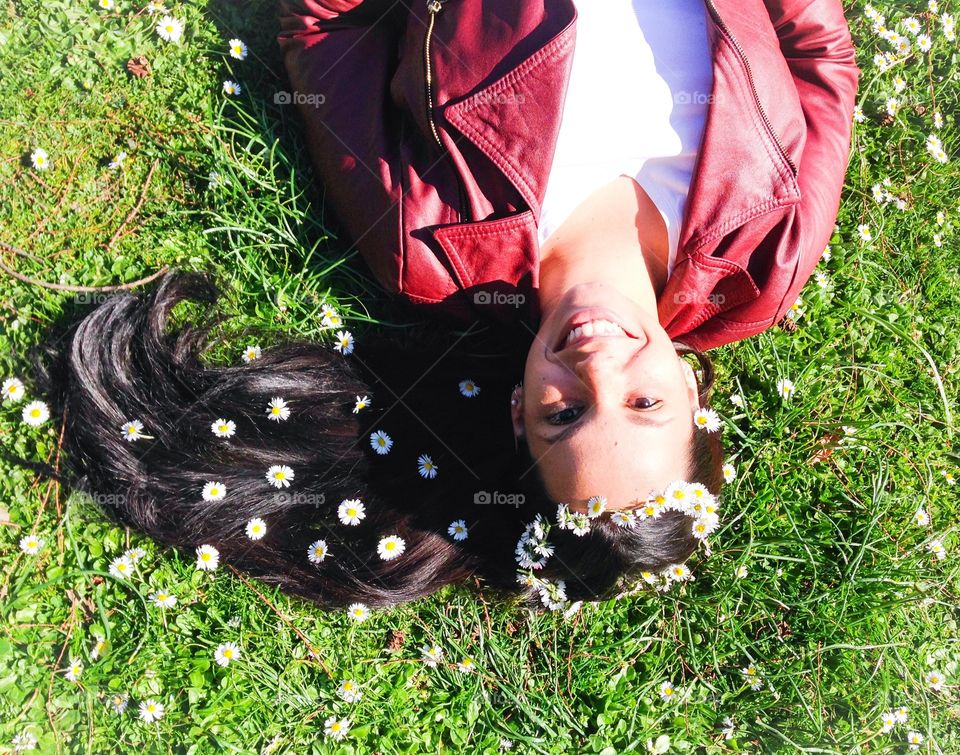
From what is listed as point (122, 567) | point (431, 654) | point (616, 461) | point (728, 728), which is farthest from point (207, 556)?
point (728, 728)

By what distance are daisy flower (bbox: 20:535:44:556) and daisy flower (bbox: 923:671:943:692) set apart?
4.63 metres

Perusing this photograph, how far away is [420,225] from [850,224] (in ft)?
9.37

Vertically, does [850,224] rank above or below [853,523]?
above

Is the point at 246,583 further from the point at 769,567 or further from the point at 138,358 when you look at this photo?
the point at 769,567

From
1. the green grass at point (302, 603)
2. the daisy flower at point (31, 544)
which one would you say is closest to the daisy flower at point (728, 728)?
the green grass at point (302, 603)

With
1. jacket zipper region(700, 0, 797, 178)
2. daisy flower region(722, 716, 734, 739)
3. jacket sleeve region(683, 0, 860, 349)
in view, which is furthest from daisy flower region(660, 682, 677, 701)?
jacket zipper region(700, 0, 797, 178)

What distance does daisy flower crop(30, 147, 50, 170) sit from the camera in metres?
3.62

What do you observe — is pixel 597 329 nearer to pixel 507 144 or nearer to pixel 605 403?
pixel 605 403

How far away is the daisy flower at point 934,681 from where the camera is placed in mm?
4000

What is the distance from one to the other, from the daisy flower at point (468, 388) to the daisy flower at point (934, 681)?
292 centimetres

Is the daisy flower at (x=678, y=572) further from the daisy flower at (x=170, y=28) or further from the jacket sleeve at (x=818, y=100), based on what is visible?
the daisy flower at (x=170, y=28)

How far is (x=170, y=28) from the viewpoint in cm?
375

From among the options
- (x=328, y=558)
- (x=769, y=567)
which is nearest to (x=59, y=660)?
(x=328, y=558)

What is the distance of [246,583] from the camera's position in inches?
141
